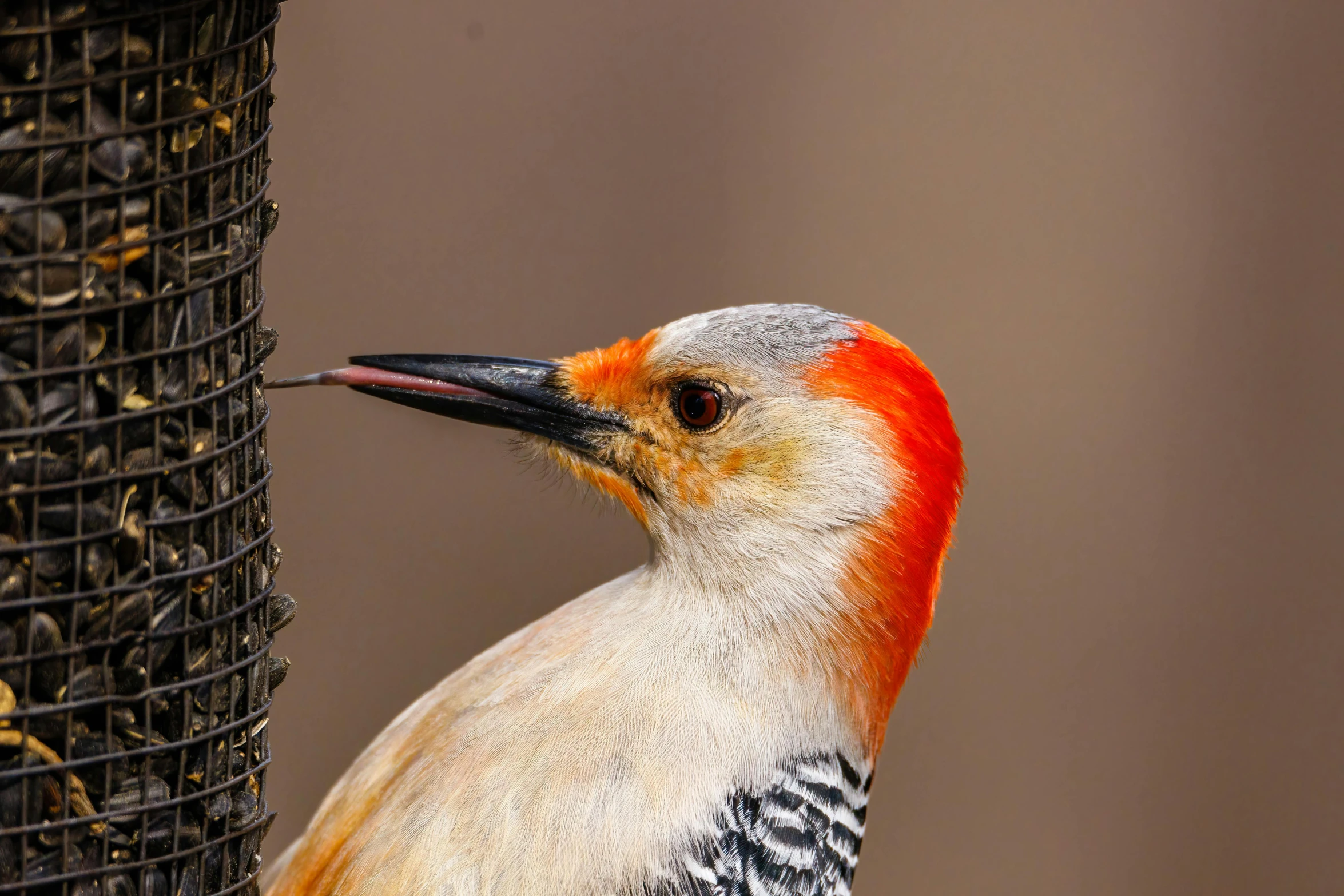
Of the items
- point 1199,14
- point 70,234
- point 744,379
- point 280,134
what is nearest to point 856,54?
point 1199,14

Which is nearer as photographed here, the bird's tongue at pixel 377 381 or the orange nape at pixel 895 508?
the bird's tongue at pixel 377 381

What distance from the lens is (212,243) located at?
1.53 meters

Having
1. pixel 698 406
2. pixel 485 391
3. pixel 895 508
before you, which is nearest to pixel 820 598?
pixel 895 508

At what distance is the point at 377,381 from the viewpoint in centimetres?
192

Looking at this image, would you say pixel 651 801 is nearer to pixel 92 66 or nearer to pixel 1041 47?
pixel 92 66

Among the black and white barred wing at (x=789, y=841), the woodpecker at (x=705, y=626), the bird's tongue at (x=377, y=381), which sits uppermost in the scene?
the bird's tongue at (x=377, y=381)

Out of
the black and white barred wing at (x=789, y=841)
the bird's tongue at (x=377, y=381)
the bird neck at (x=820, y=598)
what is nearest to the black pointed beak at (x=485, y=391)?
the bird's tongue at (x=377, y=381)

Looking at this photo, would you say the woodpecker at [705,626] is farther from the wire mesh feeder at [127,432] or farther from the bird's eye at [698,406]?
the wire mesh feeder at [127,432]

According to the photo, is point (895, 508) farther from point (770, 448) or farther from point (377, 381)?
point (377, 381)

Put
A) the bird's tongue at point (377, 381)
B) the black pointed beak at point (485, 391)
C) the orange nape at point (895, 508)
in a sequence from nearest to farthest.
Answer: the bird's tongue at point (377, 381) → the black pointed beak at point (485, 391) → the orange nape at point (895, 508)

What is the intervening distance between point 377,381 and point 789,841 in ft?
2.90

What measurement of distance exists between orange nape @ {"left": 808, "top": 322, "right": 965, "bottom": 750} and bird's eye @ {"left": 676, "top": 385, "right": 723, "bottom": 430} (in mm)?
155

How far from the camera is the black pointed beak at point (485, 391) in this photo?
1.94 meters

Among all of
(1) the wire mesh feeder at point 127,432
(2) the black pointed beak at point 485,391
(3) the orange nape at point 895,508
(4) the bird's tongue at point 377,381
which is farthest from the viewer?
(3) the orange nape at point 895,508
